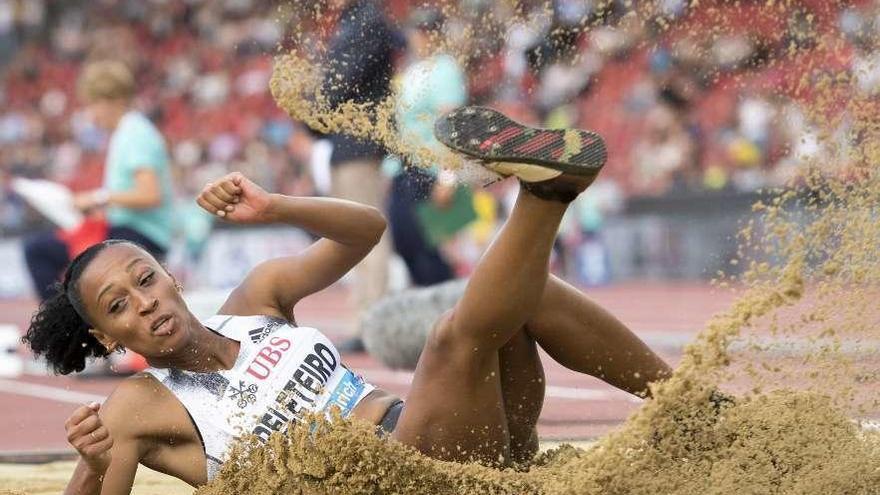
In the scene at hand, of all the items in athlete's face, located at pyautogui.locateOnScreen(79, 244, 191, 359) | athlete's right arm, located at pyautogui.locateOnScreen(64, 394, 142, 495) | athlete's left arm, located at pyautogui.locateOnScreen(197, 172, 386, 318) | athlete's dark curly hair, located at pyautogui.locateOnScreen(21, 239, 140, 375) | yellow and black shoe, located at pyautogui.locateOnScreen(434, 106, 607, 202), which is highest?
yellow and black shoe, located at pyautogui.locateOnScreen(434, 106, 607, 202)

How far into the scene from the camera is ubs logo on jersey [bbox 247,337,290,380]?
354cm

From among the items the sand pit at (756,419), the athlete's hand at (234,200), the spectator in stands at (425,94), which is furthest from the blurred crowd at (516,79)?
the athlete's hand at (234,200)

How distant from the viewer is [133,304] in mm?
3438

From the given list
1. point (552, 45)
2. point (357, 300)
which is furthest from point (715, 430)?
point (357, 300)

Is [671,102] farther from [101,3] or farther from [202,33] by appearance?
[101,3]

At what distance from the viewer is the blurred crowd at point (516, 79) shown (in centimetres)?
498

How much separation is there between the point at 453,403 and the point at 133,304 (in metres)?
0.83

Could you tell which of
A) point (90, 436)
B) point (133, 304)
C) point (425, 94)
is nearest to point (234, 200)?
point (133, 304)

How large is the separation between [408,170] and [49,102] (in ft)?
67.1

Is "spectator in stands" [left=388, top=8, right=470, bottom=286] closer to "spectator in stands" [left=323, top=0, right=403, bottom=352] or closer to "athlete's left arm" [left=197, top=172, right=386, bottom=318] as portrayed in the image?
"spectator in stands" [left=323, top=0, right=403, bottom=352]

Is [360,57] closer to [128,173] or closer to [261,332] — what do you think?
[261,332]

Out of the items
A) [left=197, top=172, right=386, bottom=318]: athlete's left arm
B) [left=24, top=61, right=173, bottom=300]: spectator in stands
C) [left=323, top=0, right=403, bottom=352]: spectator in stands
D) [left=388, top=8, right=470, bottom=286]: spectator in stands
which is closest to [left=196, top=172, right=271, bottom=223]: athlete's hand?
[left=197, top=172, right=386, bottom=318]: athlete's left arm

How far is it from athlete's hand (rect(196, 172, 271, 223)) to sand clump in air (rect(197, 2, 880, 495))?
0.54m

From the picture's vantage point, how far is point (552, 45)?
5145 mm
